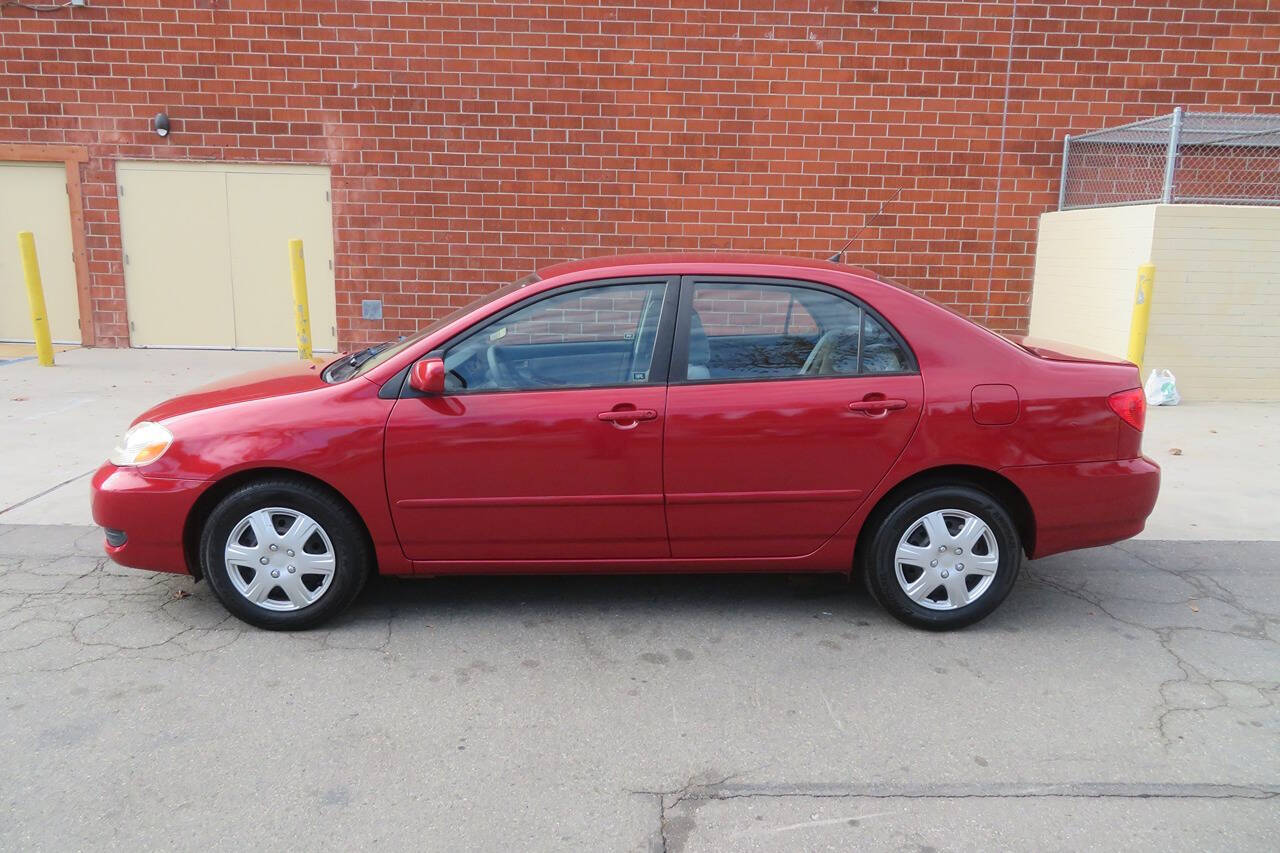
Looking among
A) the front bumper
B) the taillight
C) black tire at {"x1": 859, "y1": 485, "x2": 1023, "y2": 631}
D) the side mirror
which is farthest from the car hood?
the taillight

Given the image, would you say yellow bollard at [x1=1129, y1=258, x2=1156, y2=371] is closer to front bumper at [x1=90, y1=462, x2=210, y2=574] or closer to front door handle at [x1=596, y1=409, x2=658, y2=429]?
front door handle at [x1=596, y1=409, x2=658, y2=429]

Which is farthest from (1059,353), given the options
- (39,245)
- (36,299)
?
(39,245)

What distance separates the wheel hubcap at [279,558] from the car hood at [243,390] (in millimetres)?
534

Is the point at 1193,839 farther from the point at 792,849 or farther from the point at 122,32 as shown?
the point at 122,32

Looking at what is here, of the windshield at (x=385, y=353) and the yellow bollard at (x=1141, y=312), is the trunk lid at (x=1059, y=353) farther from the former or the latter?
the yellow bollard at (x=1141, y=312)

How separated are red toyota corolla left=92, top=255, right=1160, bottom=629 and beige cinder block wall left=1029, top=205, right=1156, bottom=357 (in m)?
5.48

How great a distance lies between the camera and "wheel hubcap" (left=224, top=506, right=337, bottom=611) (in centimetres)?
414

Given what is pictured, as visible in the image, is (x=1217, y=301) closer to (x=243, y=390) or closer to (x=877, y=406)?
(x=877, y=406)

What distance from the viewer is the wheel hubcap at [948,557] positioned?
13.9ft

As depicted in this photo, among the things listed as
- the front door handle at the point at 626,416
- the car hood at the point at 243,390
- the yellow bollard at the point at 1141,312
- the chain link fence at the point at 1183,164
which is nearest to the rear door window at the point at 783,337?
the front door handle at the point at 626,416

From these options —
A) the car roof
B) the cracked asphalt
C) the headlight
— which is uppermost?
the car roof

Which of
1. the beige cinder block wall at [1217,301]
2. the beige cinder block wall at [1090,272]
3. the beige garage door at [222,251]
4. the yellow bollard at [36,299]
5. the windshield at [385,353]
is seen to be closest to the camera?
the windshield at [385,353]

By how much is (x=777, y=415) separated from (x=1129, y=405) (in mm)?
1529

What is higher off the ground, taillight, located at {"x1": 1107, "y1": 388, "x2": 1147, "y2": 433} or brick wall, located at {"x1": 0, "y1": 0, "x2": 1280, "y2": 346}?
brick wall, located at {"x1": 0, "y1": 0, "x2": 1280, "y2": 346}
